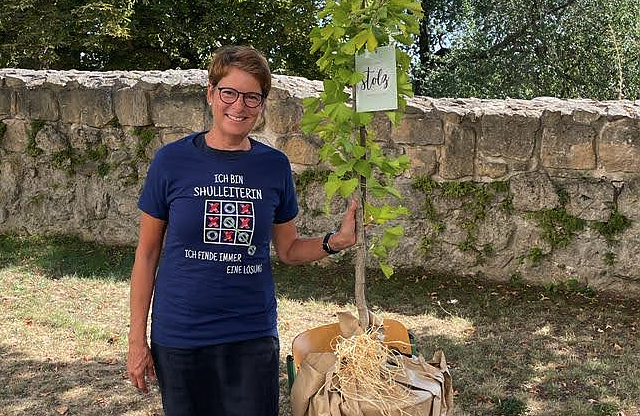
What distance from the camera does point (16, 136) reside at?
6164 mm

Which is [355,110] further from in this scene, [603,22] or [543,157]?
[603,22]

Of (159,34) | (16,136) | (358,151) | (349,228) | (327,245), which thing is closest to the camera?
(358,151)

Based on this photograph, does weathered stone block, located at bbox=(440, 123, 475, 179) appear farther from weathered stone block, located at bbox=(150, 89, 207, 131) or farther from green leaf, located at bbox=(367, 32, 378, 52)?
green leaf, located at bbox=(367, 32, 378, 52)

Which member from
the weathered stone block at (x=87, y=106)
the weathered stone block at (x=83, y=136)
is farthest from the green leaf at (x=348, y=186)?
the weathered stone block at (x=83, y=136)

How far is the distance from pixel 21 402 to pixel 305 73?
11762 mm

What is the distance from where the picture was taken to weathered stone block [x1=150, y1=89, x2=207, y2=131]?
559 cm

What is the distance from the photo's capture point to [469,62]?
10805 millimetres

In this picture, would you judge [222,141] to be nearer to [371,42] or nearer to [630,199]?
[371,42]

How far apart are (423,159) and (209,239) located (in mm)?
3371

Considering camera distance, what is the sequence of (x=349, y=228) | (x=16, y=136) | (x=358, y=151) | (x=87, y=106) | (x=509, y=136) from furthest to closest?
(x=16, y=136), (x=87, y=106), (x=509, y=136), (x=349, y=228), (x=358, y=151)

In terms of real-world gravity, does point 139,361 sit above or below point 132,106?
below

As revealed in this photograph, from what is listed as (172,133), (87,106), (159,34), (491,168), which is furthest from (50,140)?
(159,34)

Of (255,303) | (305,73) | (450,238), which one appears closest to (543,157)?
(450,238)

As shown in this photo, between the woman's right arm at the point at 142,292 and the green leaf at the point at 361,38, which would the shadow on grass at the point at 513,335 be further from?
the green leaf at the point at 361,38
